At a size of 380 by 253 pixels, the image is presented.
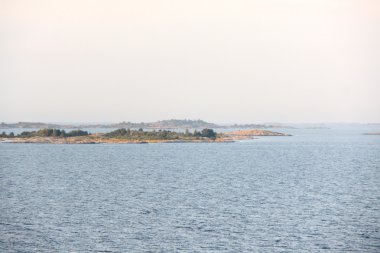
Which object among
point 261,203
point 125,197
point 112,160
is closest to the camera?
point 261,203

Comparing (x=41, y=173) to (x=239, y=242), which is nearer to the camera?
(x=239, y=242)

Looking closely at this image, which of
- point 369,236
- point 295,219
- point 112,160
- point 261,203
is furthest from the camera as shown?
point 112,160

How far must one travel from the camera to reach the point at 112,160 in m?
135

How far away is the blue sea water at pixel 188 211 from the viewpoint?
46156mm

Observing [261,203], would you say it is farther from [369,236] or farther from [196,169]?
[196,169]

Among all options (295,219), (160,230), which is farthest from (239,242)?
(295,219)

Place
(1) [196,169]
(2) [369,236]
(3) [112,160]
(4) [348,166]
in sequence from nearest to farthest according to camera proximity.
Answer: (2) [369,236], (1) [196,169], (4) [348,166], (3) [112,160]

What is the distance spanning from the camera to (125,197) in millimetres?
70312

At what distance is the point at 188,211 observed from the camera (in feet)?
195

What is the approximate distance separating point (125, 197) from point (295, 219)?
23794mm

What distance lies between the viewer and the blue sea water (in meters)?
46.2

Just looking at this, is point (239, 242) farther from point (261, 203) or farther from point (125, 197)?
point (125, 197)

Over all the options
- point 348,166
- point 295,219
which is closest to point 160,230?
point 295,219

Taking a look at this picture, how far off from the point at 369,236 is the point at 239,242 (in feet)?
39.5
